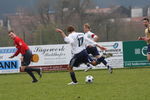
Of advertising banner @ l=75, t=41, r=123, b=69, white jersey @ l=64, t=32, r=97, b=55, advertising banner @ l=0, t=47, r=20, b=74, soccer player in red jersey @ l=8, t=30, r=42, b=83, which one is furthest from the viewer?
advertising banner @ l=75, t=41, r=123, b=69

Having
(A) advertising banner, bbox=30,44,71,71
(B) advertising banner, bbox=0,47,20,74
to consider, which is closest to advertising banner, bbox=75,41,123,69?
(A) advertising banner, bbox=30,44,71,71

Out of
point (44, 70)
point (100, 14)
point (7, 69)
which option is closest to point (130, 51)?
point (44, 70)

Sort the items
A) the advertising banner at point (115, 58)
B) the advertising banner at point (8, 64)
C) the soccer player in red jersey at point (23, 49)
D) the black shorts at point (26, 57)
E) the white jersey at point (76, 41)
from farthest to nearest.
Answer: the advertising banner at point (115, 58), the advertising banner at point (8, 64), the black shorts at point (26, 57), the soccer player in red jersey at point (23, 49), the white jersey at point (76, 41)

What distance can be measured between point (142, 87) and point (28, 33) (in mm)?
19739

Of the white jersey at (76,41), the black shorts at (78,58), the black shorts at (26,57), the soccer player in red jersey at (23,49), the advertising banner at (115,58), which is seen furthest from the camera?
the advertising banner at (115,58)

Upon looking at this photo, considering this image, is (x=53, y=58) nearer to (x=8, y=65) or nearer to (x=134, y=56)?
(x=8, y=65)

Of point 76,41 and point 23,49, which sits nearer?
point 76,41

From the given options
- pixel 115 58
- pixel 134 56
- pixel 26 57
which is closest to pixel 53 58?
pixel 115 58

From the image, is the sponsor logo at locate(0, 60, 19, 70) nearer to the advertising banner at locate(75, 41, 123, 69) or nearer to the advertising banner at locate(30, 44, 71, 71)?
the advertising banner at locate(30, 44, 71, 71)

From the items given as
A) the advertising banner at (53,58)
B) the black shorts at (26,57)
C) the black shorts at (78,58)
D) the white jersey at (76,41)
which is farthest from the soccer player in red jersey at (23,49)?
the advertising banner at (53,58)

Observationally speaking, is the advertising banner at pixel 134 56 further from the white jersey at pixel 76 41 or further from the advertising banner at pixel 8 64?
the white jersey at pixel 76 41

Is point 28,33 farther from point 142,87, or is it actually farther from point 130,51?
point 142,87

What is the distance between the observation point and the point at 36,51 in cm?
2602

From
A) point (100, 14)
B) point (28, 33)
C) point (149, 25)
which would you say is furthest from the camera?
point (100, 14)
